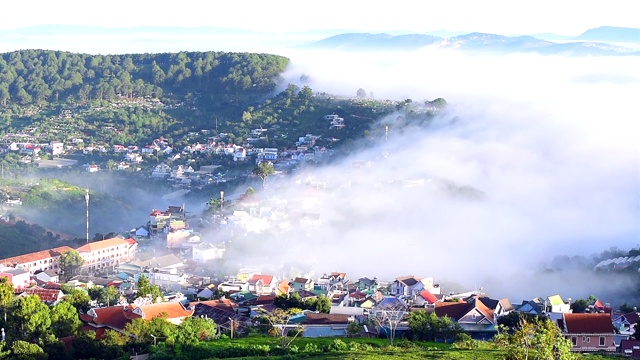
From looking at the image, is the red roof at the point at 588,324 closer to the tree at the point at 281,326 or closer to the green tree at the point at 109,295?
the tree at the point at 281,326

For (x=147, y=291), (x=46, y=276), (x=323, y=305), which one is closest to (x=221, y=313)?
(x=147, y=291)

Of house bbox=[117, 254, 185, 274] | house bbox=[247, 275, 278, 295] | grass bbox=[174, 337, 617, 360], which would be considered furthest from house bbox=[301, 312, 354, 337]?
house bbox=[117, 254, 185, 274]

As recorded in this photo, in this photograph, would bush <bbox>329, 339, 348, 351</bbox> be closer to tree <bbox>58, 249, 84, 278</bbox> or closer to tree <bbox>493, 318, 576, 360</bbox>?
tree <bbox>493, 318, 576, 360</bbox>

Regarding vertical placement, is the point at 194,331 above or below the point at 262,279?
above

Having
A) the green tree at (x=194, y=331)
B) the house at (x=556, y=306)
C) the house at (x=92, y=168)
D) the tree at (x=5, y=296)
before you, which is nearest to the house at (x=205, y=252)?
the tree at (x=5, y=296)

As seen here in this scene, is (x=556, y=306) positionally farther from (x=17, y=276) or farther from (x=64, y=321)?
(x=17, y=276)

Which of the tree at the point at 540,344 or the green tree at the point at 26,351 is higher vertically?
the tree at the point at 540,344
